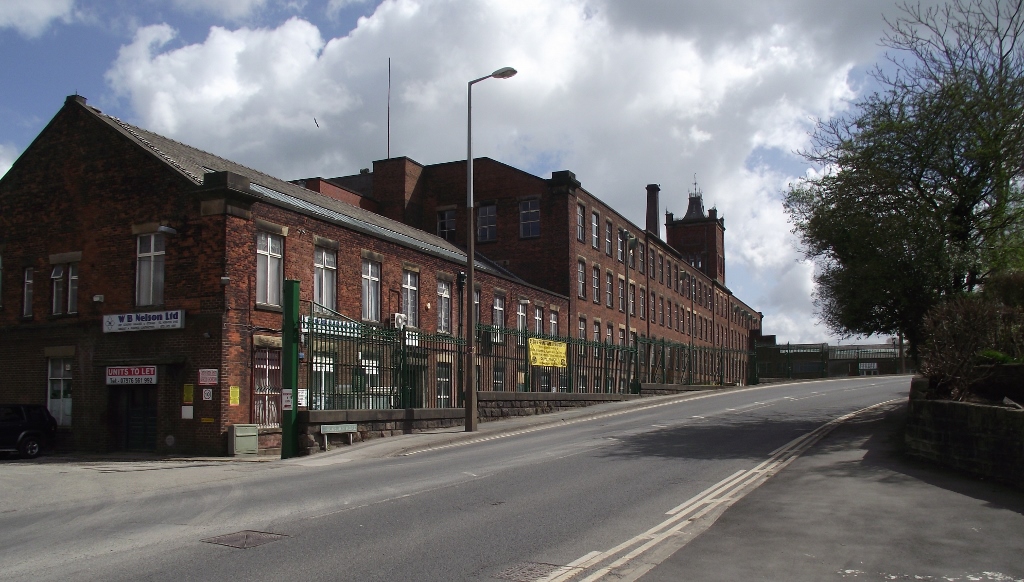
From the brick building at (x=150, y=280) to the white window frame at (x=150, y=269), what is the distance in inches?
1.6

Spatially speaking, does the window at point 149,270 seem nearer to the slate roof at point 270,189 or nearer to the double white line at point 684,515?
A: the slate roof at point 270,189

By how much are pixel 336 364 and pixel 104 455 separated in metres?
7.68

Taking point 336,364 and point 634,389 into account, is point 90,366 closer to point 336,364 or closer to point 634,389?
point 336,364

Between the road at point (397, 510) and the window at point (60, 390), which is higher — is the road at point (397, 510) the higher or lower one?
the lower one

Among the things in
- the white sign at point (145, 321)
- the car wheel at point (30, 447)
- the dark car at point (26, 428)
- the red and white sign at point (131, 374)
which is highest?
the white sign at point (145, 321)

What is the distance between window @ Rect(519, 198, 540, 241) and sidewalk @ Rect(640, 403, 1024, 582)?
32.9m

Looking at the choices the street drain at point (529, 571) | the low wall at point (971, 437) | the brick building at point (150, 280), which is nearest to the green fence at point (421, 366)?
the brick building at point (150, 280)

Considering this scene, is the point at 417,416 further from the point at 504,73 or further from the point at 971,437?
the point at 971,437

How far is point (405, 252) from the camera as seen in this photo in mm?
30500

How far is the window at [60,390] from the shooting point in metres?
25.2

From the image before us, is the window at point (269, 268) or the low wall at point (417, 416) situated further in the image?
the window at point (269, 268)

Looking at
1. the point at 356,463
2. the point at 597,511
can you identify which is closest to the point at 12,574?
the point at 597,511

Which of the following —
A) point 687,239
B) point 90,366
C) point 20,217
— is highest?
point 687,239

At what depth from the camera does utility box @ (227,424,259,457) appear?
21672 millimetres
